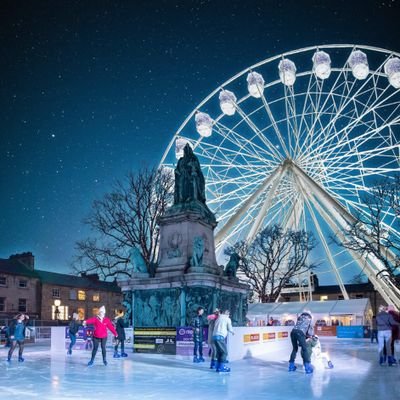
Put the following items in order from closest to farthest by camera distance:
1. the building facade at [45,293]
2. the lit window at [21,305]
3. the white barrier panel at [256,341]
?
the white barrier panel at [256,341], the building facade at [45,293], the lit window at [21,305]

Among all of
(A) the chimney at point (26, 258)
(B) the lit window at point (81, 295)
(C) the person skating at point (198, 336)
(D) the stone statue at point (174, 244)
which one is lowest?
(C) the person skating at point (198, 336)

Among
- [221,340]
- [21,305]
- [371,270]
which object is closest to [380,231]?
[371,270]

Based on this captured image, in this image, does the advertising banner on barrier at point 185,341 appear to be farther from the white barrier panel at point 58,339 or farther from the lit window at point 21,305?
the lit window at point 21,305

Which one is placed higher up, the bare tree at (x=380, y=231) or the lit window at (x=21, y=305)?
the bare tree at (x=380, y=231)

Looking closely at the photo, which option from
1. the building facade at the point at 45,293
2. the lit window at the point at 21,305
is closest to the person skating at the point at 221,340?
the building facade at the point at 45,293

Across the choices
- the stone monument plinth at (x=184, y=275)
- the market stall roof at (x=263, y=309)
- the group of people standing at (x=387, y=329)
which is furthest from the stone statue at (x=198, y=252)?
the market stall roof at (x=263, y=309)

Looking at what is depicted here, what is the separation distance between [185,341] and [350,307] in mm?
31227

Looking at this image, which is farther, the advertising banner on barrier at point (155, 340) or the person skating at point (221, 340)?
the advertising banner on barrier at point (155, 340)

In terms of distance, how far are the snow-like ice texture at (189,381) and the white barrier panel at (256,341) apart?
2.33 ft

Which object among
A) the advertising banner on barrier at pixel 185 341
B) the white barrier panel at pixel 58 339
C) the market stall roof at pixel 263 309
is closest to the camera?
the advertising banner on barrier at pixel 185 341

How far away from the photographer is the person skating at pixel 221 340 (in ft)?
43.4

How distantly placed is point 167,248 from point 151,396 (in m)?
11.5

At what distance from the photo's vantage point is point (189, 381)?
37.6ft

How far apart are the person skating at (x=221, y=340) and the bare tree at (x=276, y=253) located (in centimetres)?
2887
